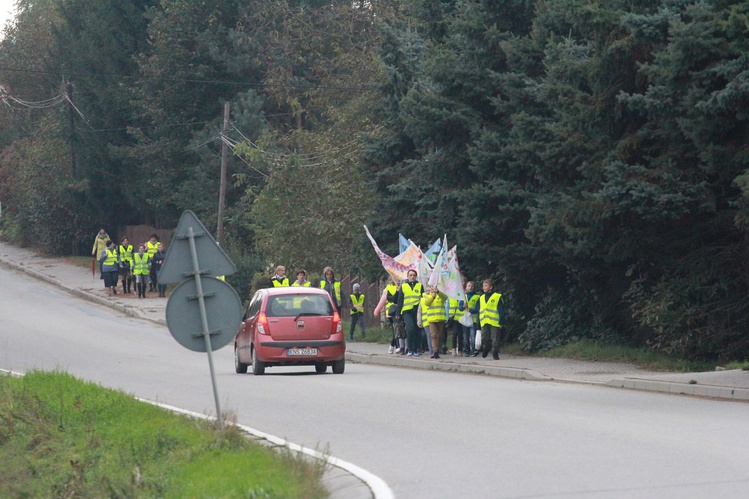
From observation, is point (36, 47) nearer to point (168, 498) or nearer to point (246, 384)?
point (246, 384)

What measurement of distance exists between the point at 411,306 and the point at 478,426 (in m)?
13.9

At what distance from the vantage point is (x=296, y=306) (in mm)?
22672

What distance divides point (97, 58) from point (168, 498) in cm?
4951

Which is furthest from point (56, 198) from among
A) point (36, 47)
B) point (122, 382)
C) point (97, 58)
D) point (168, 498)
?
point (168, 498)

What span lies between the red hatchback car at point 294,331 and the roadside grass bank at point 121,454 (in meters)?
5.13

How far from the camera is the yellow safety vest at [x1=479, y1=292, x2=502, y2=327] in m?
24.9

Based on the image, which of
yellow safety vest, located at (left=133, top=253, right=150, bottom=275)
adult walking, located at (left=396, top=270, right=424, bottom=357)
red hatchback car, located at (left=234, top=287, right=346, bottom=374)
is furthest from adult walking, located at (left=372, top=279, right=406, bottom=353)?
yellow safety vest, located at (left=133, top=253, right=150, bottom=275)

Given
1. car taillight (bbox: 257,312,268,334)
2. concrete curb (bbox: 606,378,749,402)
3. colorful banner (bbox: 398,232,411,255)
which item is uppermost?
colorful banner (bbox: 398,232,411,255)

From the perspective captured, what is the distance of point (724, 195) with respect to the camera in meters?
21.0

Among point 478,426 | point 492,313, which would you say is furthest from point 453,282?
point 478,426

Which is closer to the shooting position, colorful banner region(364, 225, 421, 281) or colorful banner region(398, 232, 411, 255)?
colorful banner region(364, 225, 421, 281)

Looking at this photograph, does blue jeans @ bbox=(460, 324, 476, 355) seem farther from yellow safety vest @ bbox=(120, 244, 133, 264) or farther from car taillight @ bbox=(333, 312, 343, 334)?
yellow safety vest @ bbox=(120, 244, 133, 264)

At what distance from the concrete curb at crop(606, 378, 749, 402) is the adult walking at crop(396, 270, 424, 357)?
27.7 ft

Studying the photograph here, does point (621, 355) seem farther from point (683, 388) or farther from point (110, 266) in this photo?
point (110, 266)
